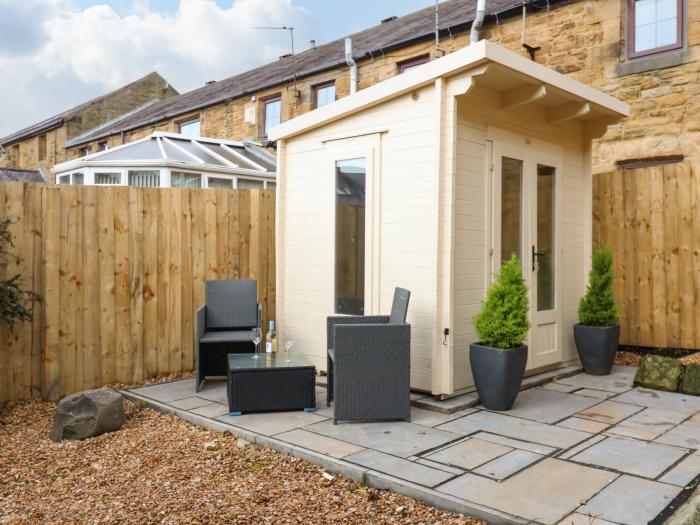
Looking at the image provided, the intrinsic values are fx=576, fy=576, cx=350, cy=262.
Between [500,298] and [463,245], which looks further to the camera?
[463,245]

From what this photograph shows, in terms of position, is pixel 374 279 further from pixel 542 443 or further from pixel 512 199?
pixel 542 443

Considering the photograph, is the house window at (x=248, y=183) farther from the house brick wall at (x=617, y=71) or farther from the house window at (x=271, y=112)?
the house brick wall at (x=617, y=71)

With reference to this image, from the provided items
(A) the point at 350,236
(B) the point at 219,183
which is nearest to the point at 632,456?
(A) the point at 350,236

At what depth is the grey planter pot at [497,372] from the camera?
4.48m

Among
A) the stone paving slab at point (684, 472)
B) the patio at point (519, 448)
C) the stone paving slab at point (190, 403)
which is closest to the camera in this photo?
the patio at point (519, 448)

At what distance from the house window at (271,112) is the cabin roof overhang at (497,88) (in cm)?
925

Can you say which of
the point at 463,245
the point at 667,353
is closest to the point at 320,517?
the point at 463,245

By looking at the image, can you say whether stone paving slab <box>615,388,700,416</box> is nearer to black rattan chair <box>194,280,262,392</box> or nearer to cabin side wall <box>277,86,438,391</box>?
cabin side wall <box>277,86,438,391</box>

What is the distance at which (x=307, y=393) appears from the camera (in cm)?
461

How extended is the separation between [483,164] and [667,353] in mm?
3360

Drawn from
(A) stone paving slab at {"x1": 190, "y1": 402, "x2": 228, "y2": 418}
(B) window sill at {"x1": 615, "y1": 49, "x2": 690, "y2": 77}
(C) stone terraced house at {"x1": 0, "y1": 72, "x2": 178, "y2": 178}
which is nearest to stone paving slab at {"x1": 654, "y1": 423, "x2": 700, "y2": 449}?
(A) stone paving slab at {"x1": 190, "y1": 402, "x2": 228, "y2": 418}

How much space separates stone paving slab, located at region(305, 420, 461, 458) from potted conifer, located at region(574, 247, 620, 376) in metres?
2.65

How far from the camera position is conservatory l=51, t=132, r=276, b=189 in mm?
11469

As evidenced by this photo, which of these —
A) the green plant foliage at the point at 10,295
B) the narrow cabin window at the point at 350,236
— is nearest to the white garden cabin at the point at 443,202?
the narrow cabin window at the point at 350,236
